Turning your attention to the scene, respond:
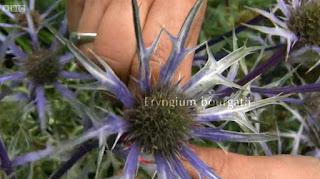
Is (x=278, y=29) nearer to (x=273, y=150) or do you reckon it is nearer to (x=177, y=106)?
(x=177, y=106)

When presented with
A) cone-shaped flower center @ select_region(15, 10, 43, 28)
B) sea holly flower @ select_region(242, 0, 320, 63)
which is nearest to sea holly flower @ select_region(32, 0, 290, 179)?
sea holly flower @ select_region(242, 0, 320, 63)

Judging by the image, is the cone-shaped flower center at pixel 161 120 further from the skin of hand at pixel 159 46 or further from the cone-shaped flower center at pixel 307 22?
the cone-shaped flower center at pixel 307 22

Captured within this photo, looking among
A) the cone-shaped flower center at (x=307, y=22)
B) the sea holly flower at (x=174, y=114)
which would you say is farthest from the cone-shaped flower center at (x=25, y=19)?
the cone-shaped flower center at (x=307, y=22)

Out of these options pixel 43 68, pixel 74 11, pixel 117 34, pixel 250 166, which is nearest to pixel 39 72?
pixel 43 68

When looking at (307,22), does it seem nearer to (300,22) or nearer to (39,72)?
(300,22)

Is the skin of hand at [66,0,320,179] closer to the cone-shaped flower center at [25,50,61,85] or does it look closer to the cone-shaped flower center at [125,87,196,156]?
the cone-shaped flower center at [125,87,196,156]

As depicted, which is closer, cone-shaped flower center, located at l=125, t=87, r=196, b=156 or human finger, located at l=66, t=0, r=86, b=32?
cone-shaped flower center, located at l=125, t=87, r=196, b=156
